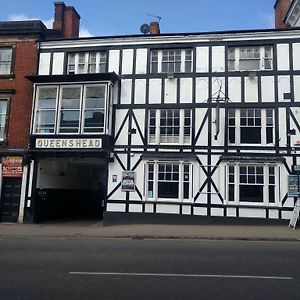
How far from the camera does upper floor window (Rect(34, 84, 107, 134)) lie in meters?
19.5

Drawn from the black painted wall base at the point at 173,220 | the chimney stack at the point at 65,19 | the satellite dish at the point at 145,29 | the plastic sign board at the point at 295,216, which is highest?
the chimney stack at the point at 65,19

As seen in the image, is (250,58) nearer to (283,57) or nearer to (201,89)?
(283,57)

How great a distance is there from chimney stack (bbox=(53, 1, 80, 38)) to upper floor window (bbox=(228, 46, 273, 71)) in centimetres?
1015

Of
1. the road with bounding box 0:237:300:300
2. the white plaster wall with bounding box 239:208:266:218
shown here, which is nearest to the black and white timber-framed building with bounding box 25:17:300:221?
the white plaster wall with bounding box 239:208:266:218

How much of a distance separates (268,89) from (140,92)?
611cm

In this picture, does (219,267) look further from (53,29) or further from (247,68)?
(53,29)

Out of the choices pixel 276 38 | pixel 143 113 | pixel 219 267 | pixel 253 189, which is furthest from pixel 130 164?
pixel 219 267

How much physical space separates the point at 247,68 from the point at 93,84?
24.8 ft

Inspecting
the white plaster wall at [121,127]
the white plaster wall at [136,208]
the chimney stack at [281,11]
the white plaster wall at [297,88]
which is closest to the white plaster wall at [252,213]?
the white plaster wall at [136,208]

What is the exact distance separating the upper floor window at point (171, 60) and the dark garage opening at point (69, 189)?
18.6 ft

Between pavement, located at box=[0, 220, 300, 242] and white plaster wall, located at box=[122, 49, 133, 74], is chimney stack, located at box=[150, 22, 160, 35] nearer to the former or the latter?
white plaster wall, located at box=[122, 49, 133, 74]

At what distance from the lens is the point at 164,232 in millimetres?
15562

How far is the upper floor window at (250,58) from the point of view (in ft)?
62.7

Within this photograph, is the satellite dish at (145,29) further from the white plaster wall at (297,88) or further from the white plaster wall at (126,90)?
the white plaster wall at (297,88)
